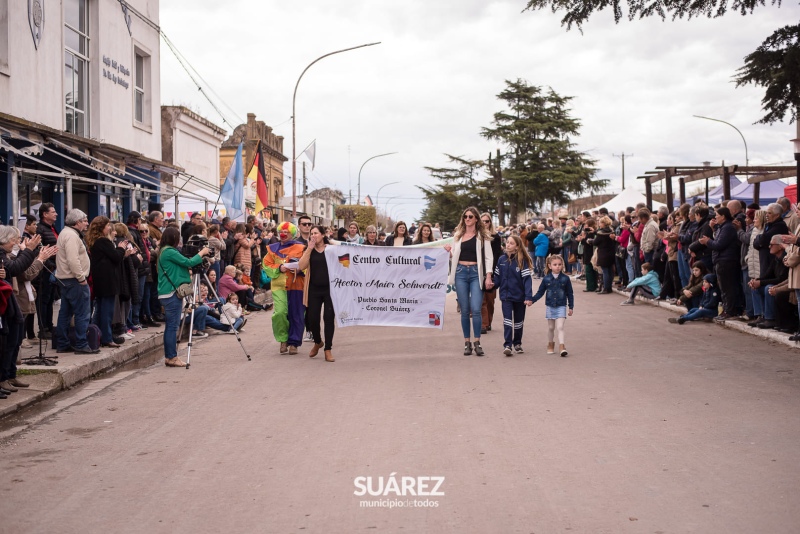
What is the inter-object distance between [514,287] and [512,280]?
0.12 metres

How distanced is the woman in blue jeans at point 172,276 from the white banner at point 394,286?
226cm

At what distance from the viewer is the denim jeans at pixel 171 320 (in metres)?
11.9

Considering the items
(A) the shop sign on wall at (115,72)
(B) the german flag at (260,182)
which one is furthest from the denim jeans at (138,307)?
(B) the german flag at (260,182)

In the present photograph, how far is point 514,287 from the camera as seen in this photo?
12367 mm

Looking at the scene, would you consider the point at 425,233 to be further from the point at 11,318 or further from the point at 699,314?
the point at 11,318

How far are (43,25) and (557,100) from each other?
54874 millimetres

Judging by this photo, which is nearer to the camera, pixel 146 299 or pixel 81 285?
pixel 81 285

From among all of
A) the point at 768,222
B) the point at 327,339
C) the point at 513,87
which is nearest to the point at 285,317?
the point at 327,339


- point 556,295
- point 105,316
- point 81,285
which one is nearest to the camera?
point 81,285

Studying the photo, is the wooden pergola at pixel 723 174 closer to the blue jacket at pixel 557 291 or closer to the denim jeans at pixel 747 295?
the denim jeans at pixel 747 295

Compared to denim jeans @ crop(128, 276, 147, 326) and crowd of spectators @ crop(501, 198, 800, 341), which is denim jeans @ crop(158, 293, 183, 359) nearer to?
denim jeans @ crop(128, 276, 147, 326)

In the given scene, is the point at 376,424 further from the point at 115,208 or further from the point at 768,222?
the point at 115,208

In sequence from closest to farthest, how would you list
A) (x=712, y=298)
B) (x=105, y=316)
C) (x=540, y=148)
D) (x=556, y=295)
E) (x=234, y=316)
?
(x=556, y=295) < (x=105, y=316) < (x=712, y=298) < (x=234, y=316) < (x=540, y=148)

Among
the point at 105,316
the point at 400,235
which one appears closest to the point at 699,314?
the point at 400,235
